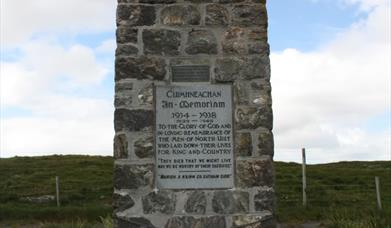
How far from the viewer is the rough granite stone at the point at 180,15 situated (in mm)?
6715

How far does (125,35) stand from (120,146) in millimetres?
1254

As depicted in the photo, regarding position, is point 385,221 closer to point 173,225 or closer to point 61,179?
point 173,225

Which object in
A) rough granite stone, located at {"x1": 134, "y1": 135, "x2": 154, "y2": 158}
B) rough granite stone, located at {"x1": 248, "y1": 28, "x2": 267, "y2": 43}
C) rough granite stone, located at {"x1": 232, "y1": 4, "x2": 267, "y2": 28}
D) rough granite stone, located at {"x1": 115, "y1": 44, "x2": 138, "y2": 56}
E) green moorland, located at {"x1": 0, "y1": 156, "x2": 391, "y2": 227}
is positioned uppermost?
rough granite stone, located at {"x1": 232, "y1": 4, "x2": 267, "y2": 28}

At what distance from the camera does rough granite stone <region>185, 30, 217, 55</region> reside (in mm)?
6688

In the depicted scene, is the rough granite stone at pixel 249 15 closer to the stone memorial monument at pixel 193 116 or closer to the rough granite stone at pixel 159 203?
the stone memorial monument at pixel 193 116

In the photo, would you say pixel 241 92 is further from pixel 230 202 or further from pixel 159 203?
pixel 159 203

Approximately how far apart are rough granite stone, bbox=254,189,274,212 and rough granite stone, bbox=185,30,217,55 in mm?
1674

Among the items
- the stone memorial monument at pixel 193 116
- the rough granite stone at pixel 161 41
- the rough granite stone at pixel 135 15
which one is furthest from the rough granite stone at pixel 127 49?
the rough granite stone at pixel 135 15

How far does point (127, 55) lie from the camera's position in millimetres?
6609

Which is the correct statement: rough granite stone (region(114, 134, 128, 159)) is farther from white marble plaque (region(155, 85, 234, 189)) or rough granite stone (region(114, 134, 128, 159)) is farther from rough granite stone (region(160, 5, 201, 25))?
rough granite stone (region(160, 5, 201, 25))

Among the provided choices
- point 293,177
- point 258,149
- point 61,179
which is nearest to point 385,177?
point 293,177

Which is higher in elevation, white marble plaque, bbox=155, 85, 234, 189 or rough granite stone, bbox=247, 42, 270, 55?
rough granite stone, bbox=247, 42, 270, 55

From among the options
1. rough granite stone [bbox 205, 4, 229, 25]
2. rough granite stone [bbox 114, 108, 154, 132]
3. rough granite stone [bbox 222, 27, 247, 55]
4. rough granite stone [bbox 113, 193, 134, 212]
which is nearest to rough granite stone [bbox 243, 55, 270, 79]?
rough granite stone [bbox 222, 27, 247, 55]

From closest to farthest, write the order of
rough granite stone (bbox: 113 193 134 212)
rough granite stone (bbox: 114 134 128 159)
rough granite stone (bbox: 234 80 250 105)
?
1. rough granite stone (bbox: 113 193 134 212)
2. rough granite stone (bbox: 114 134 128 159)
3. rough granite stone (bbox: 234 80 250 105)
